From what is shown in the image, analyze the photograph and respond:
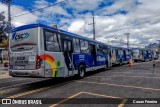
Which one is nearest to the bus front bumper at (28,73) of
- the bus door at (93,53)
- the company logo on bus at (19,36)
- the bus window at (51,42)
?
the bus window at (51,42)

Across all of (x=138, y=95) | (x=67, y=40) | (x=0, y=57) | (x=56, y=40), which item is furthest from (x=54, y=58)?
(x=0, y=57)

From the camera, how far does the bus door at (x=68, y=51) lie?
11.0 metres

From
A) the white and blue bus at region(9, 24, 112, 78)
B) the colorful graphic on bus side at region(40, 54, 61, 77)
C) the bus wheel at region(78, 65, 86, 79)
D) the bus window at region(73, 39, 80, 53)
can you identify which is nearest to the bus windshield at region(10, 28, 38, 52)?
the white and blue bus at region(9, 24, 112, 78)

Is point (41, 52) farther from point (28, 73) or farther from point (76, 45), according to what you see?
point (76, 45)

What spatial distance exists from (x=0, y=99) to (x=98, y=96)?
3.75 metres

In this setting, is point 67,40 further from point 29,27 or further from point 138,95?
point 138,95

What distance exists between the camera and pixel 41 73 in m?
8.98

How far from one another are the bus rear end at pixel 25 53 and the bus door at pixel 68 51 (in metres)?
2.11

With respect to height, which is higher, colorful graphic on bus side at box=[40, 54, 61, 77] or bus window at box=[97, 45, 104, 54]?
bus window at box=[97, 45, 104, 54]

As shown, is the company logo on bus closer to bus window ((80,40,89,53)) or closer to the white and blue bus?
the white and blue bus

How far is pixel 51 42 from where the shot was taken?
991 cm

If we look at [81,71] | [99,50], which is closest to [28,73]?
[81,71]

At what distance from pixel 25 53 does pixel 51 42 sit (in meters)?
1.40

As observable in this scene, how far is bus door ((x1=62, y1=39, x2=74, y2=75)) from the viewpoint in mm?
11033
